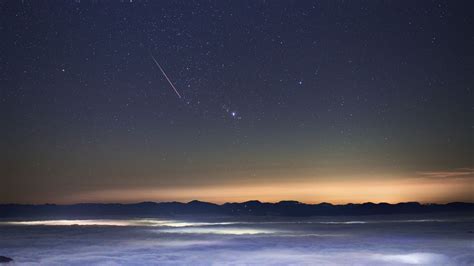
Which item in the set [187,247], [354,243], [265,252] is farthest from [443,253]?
[187,247]

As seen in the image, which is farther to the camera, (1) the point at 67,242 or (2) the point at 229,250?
(1) the point at 67,242

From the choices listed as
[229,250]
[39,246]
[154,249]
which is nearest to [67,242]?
[39,246]

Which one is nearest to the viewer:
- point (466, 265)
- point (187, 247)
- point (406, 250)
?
point (466, 265)

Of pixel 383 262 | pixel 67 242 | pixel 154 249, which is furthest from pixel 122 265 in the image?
pixel 67 242

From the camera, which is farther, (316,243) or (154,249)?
(316,243)

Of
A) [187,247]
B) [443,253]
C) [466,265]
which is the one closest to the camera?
[466,265]

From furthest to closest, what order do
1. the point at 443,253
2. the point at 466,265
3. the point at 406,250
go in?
the point at 406,250 < the point at 443,253 < the point at 466,265

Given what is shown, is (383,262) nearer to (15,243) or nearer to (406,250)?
(406,250)

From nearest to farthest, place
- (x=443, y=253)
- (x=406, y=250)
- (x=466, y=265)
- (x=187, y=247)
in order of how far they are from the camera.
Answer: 1. (x=466, y=265)
2. (x=443, y=253)
3. (x=406, y=250)
4. (x=187, y=247)

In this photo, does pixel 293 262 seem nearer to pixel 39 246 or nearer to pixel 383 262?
pixel 383 262
